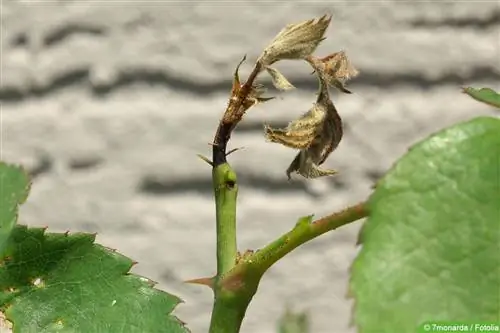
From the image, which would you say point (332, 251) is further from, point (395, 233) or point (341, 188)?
point (395, 233)

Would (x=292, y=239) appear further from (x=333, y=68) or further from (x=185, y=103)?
(x=185, y=103)

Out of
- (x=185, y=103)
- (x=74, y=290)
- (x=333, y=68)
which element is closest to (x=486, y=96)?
(x=333, y=68)

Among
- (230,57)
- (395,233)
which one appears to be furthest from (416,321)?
(230,57)

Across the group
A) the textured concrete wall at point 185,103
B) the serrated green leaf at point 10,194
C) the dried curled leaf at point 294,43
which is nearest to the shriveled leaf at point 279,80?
the dried curled leaf at point 294,43

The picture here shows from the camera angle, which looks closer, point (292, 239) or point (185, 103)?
point (292, 239)

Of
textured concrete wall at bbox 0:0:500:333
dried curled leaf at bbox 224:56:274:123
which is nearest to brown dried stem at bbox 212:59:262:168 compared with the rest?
dried curled leaf at bbox 224:56:274:123
